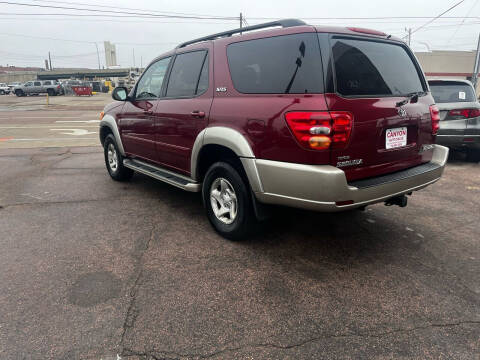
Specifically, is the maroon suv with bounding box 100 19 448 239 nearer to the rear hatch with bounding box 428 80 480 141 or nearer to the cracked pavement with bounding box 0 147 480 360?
the cracked pavement with bounding box 0 147 480 360

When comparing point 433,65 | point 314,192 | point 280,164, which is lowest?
point 314,192

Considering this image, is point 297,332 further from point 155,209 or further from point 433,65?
point 433,65

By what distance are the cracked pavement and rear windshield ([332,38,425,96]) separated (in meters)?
1.48

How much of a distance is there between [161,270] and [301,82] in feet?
6.28

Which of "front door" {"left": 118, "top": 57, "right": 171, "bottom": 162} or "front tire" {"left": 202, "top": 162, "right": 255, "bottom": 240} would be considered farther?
"front door" {"left": 118, "top": 57, "right": 171, "bottom": 162}

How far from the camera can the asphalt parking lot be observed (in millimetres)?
2172

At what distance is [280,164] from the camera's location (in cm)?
284

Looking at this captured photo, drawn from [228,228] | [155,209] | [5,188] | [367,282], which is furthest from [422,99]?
[5,188]

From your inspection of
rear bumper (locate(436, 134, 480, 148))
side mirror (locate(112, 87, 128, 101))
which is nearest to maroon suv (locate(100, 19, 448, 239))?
side mirror (locate(112, 87, 128, 101))

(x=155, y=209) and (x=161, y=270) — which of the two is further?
(x=155, y=209)

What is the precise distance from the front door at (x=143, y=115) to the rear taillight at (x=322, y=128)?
2.37 m

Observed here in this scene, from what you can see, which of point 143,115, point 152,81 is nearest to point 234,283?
point 143,115

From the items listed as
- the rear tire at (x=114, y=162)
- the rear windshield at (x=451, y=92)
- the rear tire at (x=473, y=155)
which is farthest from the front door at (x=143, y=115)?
the rear tire at (x=473, y=155)

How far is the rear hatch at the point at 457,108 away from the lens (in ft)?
21.2
